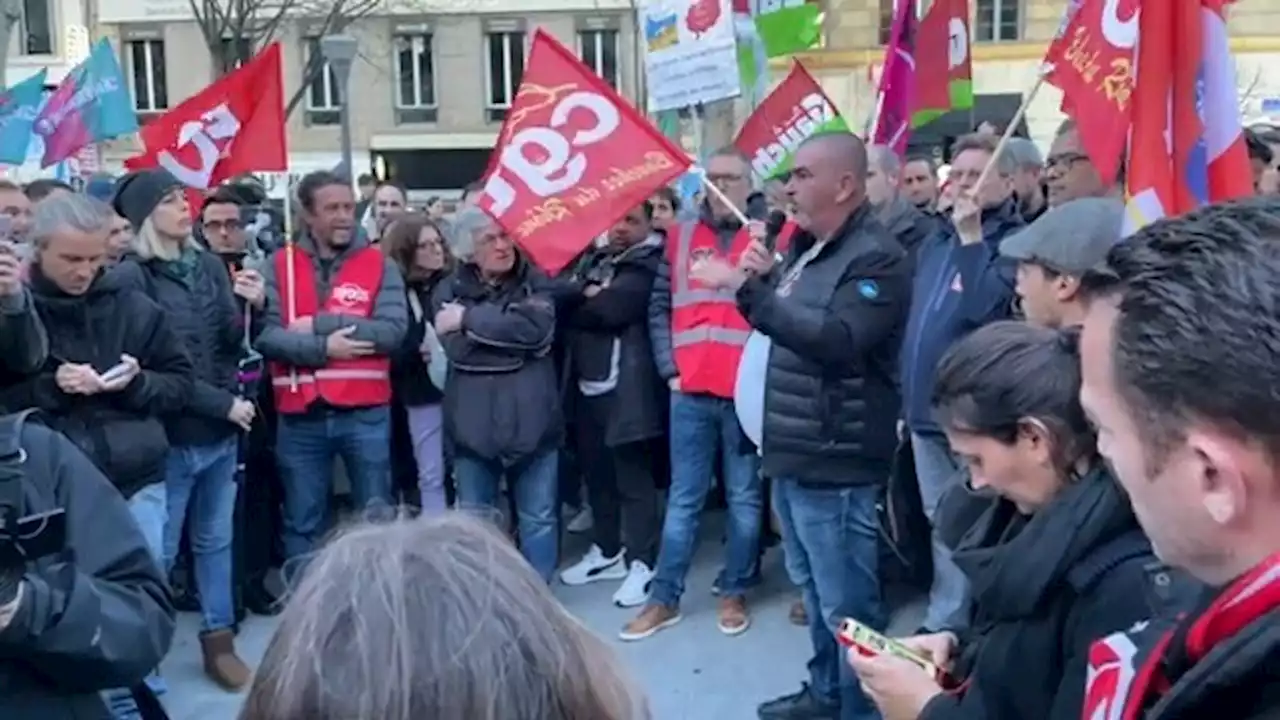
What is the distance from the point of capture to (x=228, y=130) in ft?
21.0

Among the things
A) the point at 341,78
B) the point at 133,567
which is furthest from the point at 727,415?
the point at 341,78

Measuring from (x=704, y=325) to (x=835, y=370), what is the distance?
140 centimetres

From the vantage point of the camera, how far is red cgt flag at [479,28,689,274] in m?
5.29

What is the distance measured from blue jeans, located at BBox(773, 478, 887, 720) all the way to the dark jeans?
1.74 metres

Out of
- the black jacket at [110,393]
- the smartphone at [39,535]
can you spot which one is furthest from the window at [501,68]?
the smartphone at [39,535]

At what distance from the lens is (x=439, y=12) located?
3522 cm

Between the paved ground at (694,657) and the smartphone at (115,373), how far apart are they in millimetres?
1271

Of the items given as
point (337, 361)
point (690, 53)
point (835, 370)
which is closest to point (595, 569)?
point (337, 361)

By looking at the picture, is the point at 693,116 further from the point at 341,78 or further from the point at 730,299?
the point at 341,78

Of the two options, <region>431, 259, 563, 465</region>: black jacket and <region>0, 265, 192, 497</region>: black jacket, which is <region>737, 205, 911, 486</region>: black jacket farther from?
<region>0, 265, 192, 497</region>: black jacket

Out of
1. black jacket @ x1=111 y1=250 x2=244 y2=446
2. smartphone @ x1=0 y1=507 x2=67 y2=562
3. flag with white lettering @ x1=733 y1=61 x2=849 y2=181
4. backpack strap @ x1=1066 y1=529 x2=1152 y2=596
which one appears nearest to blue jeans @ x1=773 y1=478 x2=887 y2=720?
black jacket @ x1=111 y1=250 x2=244 y2=446

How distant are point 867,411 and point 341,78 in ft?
45.1

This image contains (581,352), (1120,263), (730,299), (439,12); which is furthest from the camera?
(439,12)

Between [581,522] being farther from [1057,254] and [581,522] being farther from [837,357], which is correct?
[1057,254]
